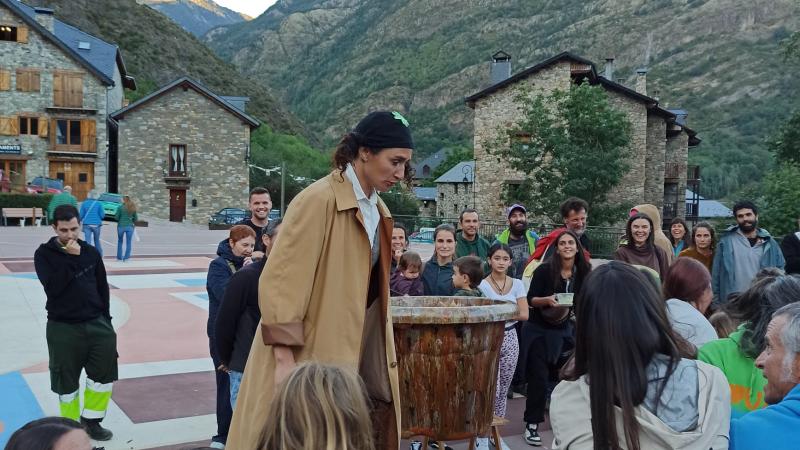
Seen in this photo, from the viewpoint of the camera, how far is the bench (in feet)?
99.8

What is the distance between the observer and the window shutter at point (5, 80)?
122ft

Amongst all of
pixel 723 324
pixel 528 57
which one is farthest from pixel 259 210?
pixel 528 57

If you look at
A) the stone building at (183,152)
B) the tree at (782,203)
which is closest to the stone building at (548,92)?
the tree at (782,203)

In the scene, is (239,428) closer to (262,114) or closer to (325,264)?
(325,264)

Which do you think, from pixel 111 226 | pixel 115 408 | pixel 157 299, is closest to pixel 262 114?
pixel 111 226

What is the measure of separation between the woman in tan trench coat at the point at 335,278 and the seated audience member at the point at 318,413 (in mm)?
615

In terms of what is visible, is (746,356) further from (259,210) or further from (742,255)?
(742,255)

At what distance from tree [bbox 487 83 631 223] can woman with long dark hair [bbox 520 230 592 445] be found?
23.2m

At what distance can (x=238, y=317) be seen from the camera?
159 inches

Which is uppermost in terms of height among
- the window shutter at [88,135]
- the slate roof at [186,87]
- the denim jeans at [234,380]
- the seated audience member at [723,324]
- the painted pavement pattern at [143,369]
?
the slate roof at [186,87]

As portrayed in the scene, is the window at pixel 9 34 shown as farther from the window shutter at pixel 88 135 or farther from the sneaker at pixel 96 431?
the sneaker at pixel 96 431

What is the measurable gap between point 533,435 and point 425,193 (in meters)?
65.5

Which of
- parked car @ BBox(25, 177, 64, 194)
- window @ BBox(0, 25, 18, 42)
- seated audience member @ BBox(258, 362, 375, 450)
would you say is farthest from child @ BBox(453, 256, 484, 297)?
window @ BBox(0, 25, 18, 42)

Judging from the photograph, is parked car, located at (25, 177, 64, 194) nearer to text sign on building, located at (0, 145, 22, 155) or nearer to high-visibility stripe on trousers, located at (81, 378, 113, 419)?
text sign on building, located at (0, 145, 22, 155)
